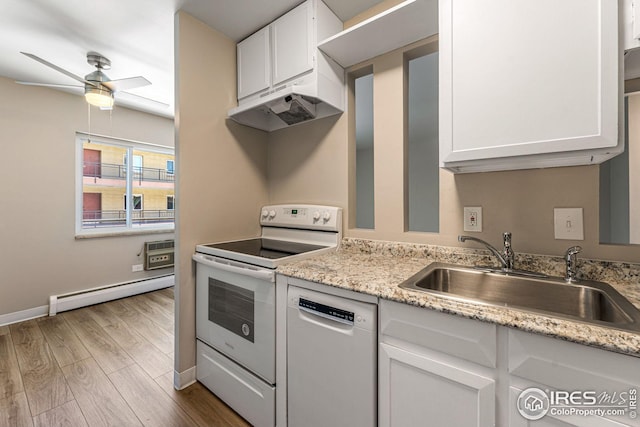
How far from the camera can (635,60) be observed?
979 millimetres

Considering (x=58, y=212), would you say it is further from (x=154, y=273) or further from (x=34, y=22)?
(x=34, y=22)

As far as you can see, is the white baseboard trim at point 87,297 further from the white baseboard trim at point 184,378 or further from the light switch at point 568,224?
the light switch at point 568,224

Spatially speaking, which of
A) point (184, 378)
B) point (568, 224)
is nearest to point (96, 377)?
point (184, 378)

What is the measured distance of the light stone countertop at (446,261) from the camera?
0.68m

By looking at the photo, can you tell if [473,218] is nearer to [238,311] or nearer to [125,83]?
[238,311]

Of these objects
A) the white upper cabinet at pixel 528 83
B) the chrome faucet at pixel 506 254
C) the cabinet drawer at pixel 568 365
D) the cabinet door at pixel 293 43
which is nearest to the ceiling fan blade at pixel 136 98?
the cabinet door at pixel 293 43

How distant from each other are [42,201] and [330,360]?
3535mm

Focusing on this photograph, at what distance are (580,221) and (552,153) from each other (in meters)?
0.44

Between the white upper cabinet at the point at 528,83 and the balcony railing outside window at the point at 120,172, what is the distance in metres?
4.03

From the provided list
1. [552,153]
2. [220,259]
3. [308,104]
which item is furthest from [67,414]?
[552,153]

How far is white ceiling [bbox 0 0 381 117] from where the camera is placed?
1.69 meters

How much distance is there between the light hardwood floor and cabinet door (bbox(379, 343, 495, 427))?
39.8 inches

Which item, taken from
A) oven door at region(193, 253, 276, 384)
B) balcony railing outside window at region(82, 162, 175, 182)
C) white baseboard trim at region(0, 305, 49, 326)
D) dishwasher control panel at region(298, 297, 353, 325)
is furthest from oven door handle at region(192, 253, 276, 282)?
balcony railing outside window at region(82, 162, 175, 182)

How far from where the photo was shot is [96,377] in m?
1.84
